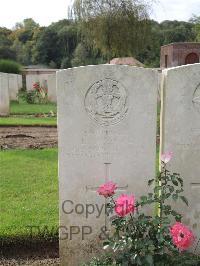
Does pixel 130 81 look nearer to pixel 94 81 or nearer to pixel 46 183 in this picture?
pixel 94 81

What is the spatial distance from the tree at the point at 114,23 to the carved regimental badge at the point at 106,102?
684 inches

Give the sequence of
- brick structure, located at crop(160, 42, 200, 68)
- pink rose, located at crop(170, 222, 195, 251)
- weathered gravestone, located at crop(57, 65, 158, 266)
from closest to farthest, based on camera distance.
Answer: pink rose, located at crop(170, 222, 195, 251)
weathered gravestone, located at crop(57, 65, 158, 266)
brick structure, located at crop(160, 42, 200, 68)

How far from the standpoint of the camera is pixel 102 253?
11.5 feet

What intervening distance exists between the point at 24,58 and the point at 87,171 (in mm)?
48646

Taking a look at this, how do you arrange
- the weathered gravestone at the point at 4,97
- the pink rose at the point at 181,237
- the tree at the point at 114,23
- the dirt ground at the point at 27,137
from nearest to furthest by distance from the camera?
the pink rose at the point at 181,237 < the dirt ground at the point at 27,137 < the weathered gravestone at the point at 4,97 < the tree at the point at 114,23

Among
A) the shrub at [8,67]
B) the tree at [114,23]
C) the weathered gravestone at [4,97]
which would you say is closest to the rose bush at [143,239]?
the weathered gravestone at [4,97]

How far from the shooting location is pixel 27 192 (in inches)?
202

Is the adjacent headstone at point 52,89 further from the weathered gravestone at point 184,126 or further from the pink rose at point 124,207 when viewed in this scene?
the pink rose at point 124,207

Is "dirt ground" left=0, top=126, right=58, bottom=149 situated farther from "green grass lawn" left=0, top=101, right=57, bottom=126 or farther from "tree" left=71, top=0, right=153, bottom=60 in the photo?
"tree" left=71, top=0, right=153, bottom=60

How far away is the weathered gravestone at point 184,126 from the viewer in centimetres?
330

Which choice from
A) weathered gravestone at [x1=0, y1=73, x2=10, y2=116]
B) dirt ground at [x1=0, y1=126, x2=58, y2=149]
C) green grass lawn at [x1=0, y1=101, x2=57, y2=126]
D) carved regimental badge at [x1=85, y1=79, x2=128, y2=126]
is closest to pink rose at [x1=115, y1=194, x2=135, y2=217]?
carved regimental badge at [x1=85, y1=79, x2=128, y2=126]

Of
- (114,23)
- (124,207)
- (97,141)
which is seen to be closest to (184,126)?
(97,141)

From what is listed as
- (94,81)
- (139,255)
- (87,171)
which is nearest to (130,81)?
(94,81)

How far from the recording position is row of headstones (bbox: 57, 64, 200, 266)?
3.28 metres
